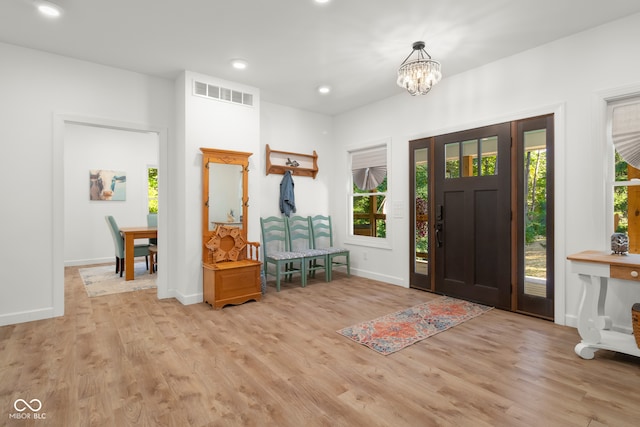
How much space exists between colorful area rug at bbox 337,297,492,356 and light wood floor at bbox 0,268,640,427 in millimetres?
107

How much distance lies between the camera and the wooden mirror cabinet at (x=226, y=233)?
3824mm

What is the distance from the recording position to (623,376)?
224 cm

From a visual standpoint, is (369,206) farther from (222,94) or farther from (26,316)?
(26,316)

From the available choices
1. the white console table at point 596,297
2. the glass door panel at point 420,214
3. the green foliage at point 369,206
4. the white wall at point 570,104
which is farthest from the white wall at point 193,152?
the white console table at point 596,297

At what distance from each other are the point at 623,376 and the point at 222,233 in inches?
153

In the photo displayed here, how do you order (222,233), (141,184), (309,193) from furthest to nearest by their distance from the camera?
(141,184) < (309,193) < (222,233)

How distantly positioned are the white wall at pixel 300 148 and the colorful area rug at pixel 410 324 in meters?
2.60

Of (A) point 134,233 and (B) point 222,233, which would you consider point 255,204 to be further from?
(A) point 134,233

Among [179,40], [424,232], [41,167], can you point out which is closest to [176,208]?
[41,167]

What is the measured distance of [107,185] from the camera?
6.75 metres

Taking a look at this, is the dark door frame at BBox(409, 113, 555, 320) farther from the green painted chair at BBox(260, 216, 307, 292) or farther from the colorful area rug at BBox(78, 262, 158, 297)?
the colorful area rug at BBox(78, 262, 158, 297)

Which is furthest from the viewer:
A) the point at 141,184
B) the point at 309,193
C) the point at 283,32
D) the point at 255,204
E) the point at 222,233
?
the point at 141,184

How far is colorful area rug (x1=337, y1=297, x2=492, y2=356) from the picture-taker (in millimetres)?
2826

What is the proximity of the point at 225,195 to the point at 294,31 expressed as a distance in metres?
2.14
